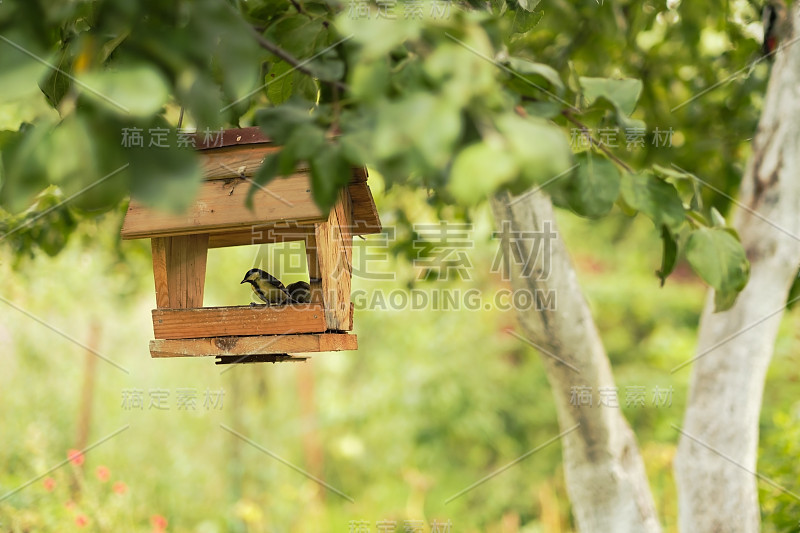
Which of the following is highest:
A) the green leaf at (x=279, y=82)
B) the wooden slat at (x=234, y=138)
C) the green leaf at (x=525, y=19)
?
the green leaf at (x=525, y=19)

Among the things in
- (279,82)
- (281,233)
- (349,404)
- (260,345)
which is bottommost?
(349,404)

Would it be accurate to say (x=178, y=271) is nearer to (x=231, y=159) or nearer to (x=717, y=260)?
(x=231, y=159)

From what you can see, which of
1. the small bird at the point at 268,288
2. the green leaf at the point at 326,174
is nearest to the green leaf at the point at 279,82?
the small bird at the point at 268,288

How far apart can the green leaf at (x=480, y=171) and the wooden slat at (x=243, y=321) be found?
31.0 inches

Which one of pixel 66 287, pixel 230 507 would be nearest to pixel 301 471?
pixel 230 507

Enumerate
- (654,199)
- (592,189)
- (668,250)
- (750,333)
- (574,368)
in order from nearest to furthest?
1. (592,189)
2. (654,199)
3. (668,250)
4. (574,368)
5. (750,333)

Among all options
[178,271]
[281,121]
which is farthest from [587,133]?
[178,271]

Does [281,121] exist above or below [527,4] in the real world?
below

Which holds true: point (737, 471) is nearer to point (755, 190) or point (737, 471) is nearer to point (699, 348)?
point (699, 348)

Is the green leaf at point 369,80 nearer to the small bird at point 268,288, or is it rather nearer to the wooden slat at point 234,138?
the wooden slat at point 234,138

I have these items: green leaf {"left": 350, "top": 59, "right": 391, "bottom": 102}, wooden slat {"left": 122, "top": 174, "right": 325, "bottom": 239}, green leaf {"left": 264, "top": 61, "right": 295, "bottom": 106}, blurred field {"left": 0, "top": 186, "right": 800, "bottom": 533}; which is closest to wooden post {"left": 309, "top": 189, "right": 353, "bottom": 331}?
wooden slat {"left": 122, "top": 174, "right": 325, "bottom": 239}

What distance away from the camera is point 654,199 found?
1159 millimetres

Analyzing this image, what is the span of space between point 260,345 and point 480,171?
0.86 m

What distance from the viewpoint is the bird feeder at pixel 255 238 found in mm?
1270
